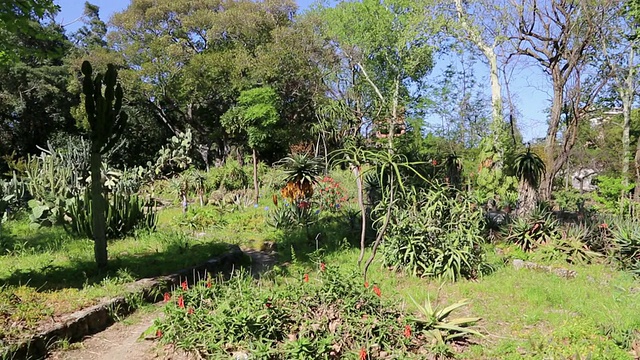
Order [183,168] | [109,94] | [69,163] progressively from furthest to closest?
[183,168]
[69,163]
[109,94]

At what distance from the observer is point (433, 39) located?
738 inches

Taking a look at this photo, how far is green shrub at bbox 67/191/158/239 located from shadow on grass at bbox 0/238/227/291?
3.59 ft

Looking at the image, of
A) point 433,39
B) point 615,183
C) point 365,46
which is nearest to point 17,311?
point 615,183

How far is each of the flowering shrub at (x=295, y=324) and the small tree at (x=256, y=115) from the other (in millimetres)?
13934

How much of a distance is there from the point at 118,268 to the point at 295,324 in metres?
2.96

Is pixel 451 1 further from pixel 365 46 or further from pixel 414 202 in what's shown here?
pixel 414 202

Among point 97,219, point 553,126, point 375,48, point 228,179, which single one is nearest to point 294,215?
point 97,219

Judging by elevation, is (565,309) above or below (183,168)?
below

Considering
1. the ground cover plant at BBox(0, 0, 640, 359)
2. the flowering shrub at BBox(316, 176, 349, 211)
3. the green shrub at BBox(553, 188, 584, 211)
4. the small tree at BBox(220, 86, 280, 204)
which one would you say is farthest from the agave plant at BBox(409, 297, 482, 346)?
the small tree at BBox(220, 86, 280, 204)

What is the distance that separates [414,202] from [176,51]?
626 inches

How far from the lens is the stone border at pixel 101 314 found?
3.47 m

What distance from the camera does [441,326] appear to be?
382 cm

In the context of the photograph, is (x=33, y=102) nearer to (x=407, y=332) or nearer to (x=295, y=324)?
(x=295, y=324)

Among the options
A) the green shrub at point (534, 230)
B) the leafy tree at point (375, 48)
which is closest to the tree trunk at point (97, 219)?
the green shrub at point (534, 230)
